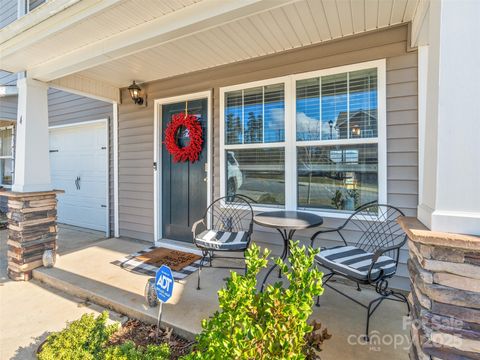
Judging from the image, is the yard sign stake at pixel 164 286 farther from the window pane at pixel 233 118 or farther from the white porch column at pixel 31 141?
the white porch column at pixel 31 141

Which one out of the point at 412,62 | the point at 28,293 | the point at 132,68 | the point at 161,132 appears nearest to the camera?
the point at 412,62

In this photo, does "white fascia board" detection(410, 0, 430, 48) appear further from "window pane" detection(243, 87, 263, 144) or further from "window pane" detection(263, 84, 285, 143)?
"window pane" detection(243, 87, 263, 144)

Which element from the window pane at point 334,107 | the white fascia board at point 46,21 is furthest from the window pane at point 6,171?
the window pane at point 334,107

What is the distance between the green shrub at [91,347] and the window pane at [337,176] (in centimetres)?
195

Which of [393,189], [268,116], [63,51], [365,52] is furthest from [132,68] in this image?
[393,189]

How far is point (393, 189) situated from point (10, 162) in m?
8.02

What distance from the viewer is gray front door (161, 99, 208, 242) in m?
3.58

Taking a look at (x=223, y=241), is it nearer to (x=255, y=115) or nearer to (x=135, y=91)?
(x=255, y=115)

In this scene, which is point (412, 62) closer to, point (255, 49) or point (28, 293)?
point (255, 49)

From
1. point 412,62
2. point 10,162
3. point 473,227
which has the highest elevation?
point 412,62

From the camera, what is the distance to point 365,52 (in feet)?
8.16

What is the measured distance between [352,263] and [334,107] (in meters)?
1.56

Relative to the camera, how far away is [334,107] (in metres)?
2.66

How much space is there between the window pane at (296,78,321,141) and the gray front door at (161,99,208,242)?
51.6 inches
